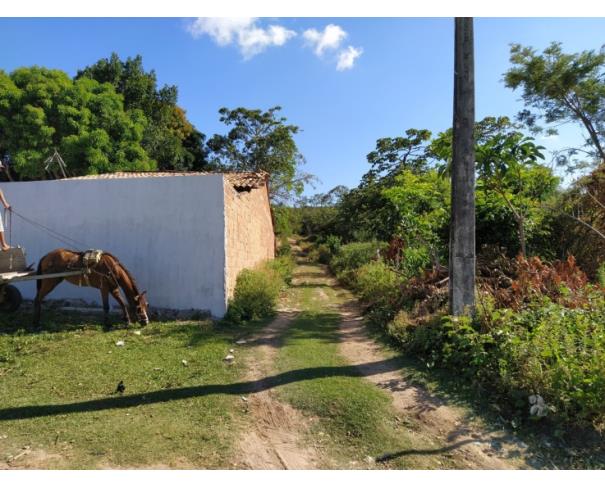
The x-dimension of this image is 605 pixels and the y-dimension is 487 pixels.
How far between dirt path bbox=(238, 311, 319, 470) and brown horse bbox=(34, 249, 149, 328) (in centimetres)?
324

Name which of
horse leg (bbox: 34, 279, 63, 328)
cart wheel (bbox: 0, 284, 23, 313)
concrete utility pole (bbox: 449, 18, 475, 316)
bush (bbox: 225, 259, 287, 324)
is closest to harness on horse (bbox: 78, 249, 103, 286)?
horse leg (bbox: 34, 279, 63, 328)

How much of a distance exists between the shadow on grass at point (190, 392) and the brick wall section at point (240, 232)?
3.39 meters

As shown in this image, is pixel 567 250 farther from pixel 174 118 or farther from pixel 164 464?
pixel 174 118

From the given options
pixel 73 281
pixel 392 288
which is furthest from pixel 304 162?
pixel 73 281

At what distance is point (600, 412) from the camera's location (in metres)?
3.38

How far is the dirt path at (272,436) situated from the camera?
310 cm

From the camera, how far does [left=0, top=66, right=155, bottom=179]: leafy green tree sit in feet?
51.9

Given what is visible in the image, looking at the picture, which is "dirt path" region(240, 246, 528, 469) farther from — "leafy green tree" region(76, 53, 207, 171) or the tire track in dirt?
"leafy green tree" region(76, 53, 207, 171)

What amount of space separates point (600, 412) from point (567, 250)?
6706mm

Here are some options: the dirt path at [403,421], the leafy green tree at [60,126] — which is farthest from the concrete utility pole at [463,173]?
the leafy green tree at [60,126]

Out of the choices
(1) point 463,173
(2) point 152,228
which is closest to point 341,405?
(1) point 463,173

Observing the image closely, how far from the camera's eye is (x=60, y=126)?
16.5 meters

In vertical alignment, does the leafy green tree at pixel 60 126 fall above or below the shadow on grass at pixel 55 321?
above

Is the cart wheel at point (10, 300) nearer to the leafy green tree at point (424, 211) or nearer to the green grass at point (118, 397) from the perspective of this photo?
the green grass at point (118, 397)
